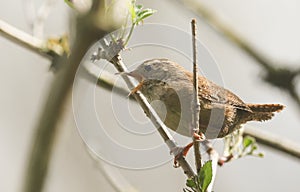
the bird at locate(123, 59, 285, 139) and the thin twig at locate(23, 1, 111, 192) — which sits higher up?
the thin twig at locate(23, 1, 111, 192)

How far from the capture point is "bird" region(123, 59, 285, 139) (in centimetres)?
350

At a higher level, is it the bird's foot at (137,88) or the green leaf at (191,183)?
the bird's foot at (137,88)

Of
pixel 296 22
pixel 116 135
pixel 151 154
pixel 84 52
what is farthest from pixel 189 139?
pixel 296 22

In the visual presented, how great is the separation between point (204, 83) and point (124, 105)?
499 millimetres

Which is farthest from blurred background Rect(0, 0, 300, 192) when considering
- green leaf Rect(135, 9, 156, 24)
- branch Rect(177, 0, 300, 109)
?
green leaf Rect(135, 9, 156, 24)

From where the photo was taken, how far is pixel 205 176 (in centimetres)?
271

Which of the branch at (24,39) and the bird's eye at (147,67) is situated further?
the bird's eye at (147,67)

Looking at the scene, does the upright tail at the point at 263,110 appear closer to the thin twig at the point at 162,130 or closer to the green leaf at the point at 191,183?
the thin twig at the point at 162,130

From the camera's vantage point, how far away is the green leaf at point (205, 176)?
270 cm

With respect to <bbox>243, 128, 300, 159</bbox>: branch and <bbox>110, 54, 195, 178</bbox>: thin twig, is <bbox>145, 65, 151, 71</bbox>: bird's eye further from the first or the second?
<bbox>243, 128, 300, 159</bbox>: branch

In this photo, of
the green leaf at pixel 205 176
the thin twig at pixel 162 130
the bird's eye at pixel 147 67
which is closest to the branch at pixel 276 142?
the bird's eye at pixel 147 67

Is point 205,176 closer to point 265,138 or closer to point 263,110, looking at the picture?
point 263,110

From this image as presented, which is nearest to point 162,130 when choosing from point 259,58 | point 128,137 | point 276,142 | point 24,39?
point 24,39

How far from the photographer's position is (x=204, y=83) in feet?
12.3
